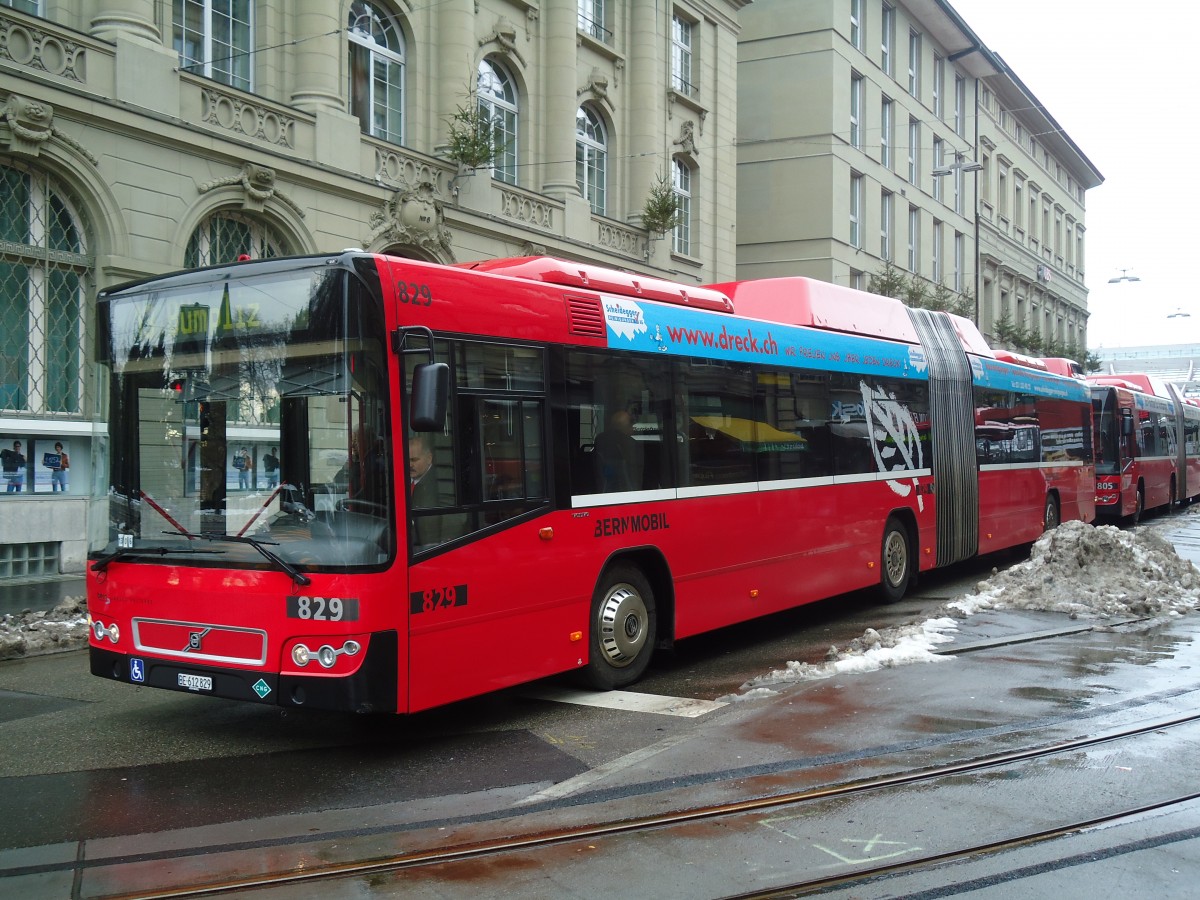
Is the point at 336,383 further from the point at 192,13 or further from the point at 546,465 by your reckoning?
the point at 192,13

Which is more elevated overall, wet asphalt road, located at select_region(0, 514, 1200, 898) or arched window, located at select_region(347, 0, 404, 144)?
arched window, located at select_region(347, 0, 404, 144)

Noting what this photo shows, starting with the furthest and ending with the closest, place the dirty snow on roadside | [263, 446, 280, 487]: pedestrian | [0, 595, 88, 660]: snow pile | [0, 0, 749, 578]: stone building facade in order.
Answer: [0, 0, 749, 578]: stone building facade, the dirty snow on roadside, [0, 595, 88, 660]: snow pile, [263, 446, 280, 487]: pedestrian

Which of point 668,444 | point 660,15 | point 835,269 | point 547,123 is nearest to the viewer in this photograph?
point 668,444

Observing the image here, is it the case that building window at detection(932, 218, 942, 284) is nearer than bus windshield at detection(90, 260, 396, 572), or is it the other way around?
bus windshield at detection(90, 260, 396, 572)

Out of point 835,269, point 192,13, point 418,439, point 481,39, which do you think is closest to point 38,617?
point 418,439

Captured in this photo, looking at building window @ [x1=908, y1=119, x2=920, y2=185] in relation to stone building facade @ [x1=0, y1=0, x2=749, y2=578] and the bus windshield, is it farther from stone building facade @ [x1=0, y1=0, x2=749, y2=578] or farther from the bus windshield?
the bus windshield

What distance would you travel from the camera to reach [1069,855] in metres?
4.88

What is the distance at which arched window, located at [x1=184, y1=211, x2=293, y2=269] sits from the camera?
1628 centimetres

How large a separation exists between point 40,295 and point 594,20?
14910 millimetres

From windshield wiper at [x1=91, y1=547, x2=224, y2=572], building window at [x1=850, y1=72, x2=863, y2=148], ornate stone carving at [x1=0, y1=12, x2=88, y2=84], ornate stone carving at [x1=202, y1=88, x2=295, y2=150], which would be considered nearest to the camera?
windshield wiper at [x1=91, y1=547, x2=224, y2=572]

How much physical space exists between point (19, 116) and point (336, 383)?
384 inches

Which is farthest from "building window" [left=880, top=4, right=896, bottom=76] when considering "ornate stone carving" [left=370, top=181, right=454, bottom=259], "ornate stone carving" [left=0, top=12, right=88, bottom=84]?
"ornate stone carving" [left=0, top=12, right=88, bottom=84]

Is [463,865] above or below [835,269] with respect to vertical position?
below

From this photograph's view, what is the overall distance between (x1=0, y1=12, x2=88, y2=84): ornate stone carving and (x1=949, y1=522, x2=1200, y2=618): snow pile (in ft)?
40.5
